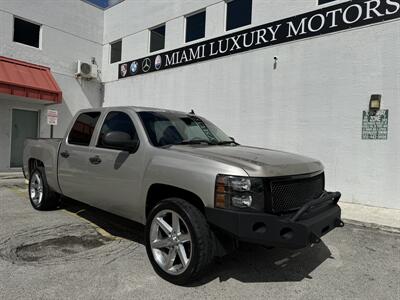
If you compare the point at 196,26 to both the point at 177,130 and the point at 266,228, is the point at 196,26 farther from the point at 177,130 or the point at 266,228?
the point at 266,228

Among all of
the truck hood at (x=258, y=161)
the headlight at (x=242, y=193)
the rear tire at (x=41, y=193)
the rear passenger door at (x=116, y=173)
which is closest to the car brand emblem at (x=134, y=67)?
the rear tire at (x=41, y=193)

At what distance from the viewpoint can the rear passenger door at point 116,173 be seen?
417 centimetres

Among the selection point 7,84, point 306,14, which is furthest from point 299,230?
point 7,84

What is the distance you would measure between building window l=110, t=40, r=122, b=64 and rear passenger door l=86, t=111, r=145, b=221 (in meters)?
12.2

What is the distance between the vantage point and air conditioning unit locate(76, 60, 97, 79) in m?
15.6

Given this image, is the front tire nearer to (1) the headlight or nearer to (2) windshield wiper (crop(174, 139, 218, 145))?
(1) the headlight

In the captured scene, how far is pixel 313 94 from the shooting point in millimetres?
9078

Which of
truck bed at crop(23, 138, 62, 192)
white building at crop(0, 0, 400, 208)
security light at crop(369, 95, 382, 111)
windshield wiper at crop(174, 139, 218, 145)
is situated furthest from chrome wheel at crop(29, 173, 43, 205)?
security light at crop(369, 95, 382, 111)

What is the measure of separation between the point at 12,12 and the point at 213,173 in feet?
46.0

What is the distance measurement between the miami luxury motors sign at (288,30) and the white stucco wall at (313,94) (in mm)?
192

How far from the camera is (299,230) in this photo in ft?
10.4

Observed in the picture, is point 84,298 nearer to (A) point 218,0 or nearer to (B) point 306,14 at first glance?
(B) point 306,14

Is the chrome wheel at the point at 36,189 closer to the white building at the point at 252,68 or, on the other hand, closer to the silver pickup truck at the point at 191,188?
the silver pickup truck at the point at 191,188

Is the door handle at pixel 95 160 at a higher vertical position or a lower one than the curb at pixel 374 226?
higher
